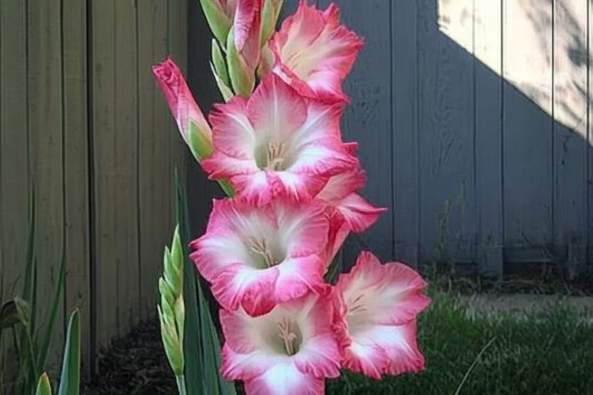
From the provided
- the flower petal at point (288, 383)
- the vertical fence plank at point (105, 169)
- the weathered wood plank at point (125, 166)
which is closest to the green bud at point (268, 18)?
the flower petal at point (288, 383)

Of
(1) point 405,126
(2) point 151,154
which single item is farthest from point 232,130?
(1) point 405,126

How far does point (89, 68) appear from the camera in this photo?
Result: 3.31 metres

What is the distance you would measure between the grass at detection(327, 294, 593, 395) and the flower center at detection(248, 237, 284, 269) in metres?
2.18

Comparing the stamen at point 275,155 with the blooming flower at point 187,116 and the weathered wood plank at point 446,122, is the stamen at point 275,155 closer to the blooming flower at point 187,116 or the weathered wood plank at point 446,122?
the blooming flower at point 187,116

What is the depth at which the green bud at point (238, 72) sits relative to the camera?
0.74m

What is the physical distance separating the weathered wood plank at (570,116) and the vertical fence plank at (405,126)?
655 mm

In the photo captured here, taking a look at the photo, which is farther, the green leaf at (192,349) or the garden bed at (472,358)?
the garden bed at (472,358)

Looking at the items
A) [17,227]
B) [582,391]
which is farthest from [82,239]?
[582,391]

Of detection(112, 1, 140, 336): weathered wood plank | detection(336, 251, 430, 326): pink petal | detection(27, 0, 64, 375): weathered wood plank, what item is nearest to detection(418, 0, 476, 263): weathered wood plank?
detection(112, 1, 140, 336): weathered wood plank

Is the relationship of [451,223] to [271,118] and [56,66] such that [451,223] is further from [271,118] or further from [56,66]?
[271,118]

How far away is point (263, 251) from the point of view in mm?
729

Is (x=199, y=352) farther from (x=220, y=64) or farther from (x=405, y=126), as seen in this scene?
(x=405, y=126)

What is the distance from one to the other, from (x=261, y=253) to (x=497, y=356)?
2686mm

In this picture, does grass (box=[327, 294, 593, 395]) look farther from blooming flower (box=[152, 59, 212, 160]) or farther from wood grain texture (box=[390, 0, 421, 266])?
blooming flower (box=[152, 59, 212, 160])
